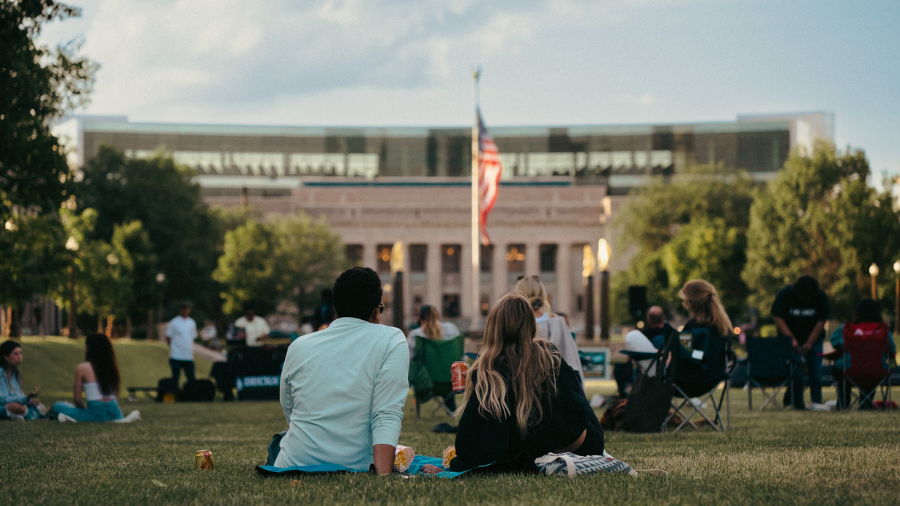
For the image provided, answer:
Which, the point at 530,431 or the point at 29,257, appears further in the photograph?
the point at 29,257

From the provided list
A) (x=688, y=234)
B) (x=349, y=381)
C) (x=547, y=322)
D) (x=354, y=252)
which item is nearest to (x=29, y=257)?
(x=547, y=322)

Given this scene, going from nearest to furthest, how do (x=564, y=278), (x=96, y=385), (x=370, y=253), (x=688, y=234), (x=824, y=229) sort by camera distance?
(x=96, y=385)
(x=824, y=229)
(x=688, y=234)
(x=370, y=253)
(x=564, y=278)

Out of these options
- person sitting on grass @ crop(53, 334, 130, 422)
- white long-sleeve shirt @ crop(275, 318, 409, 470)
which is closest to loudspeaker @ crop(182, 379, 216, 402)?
person sitting on grass @ crop(53, 334, 130, 422)

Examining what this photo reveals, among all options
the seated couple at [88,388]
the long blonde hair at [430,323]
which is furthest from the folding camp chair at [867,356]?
the seated couple at [88,388]

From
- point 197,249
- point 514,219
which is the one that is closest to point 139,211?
point 197,249

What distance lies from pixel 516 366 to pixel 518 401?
0.64 ft

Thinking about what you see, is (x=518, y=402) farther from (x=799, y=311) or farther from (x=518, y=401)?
(x=799, y=311)

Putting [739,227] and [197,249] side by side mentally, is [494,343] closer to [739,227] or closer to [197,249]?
[197,249]

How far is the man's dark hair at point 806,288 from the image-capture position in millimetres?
11492

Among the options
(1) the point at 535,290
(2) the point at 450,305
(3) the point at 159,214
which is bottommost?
(2) the point at 450,305

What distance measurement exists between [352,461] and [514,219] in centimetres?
7549

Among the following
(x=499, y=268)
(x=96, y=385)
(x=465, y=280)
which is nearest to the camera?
(x=96, y=385)

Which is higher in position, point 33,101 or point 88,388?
point 33,101

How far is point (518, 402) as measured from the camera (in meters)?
4.81
